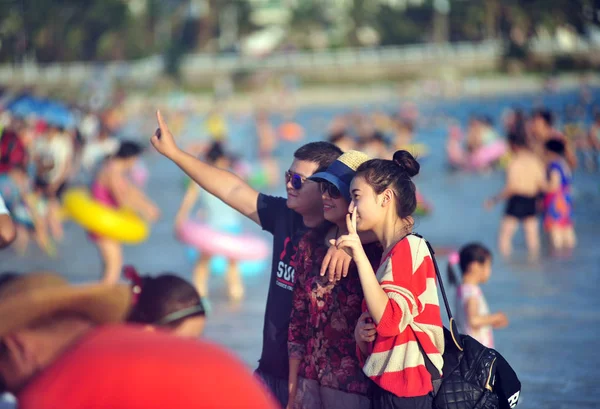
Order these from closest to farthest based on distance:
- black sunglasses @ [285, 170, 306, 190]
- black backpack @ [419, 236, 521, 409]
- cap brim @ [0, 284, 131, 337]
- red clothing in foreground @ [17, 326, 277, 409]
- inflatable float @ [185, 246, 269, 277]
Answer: red clothing in foreground @ [17, 326, 277, 409], cap brim @ [0, 284, 131, 337], black backpack @ [419, 236, 521, 409], black sunglasses @ [285, 170, 306, 190], inflatable float @ [185, 246, 269, 277]

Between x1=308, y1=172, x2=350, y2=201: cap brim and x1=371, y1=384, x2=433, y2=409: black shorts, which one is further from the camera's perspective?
x1=308, y1=172, x2=350, y2=201: cap brim

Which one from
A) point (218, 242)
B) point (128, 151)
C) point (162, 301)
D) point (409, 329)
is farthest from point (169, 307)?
point (128, 151)

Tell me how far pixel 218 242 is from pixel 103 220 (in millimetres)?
1114

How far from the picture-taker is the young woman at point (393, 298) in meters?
2.60

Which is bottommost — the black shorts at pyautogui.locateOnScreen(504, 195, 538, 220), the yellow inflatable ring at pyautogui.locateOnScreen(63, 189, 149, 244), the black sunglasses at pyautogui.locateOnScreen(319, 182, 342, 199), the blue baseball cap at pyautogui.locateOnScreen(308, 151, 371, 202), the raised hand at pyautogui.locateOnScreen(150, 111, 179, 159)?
the black sunglasses at pyautogui.locateOnScreen(319, 182, 342, 199)

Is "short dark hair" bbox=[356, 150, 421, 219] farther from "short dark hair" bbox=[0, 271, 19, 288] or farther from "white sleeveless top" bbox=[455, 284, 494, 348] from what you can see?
"white sleeveless top" bbox=[455, 284, 494, 348]

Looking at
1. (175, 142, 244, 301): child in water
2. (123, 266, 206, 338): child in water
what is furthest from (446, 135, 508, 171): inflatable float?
(123, 266, 206, 338): child in water

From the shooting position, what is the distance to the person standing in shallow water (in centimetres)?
316

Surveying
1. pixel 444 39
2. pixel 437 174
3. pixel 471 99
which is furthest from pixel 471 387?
pixel 444 39

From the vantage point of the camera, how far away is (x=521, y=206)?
9867 millimetres

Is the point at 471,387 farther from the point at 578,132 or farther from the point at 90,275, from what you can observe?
the point at 578,132

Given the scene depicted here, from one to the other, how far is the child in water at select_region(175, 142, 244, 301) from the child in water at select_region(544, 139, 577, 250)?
13.1 ft

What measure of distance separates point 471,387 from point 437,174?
1873 centimetres

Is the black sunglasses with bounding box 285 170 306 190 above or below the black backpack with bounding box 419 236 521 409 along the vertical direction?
above
